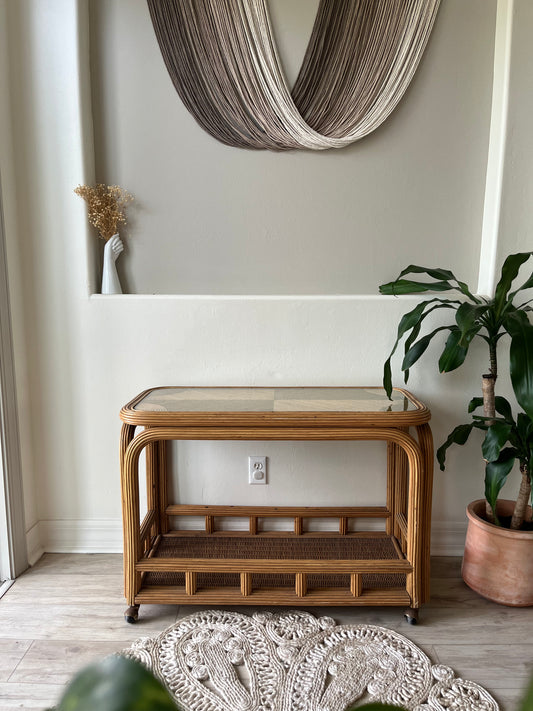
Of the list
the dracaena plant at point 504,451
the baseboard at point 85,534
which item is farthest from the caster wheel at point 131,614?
the dracaena plant at point 504,451

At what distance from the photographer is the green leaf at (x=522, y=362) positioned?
5.34 ft

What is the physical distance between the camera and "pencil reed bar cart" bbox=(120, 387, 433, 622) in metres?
1.71

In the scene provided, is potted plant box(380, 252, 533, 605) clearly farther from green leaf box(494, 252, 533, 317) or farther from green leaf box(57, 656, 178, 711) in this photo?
green leaf box(57, 656, 178, 711)

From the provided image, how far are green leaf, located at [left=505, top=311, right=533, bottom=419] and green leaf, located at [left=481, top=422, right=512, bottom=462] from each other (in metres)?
0.14

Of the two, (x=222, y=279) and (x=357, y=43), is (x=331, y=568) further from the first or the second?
(x=357, y=43)

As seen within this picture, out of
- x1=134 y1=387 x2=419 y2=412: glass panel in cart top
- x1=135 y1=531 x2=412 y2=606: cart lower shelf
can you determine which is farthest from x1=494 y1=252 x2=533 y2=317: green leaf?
x1=135 y1=531 x2=412 y2=606: cart lower shelf

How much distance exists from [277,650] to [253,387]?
920 millimetres

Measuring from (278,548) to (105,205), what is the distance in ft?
4.92

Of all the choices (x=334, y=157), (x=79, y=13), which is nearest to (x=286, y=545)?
(x=334, y=157)

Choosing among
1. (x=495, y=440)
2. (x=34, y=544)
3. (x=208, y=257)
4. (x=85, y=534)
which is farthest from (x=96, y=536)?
(x=495, y=440)

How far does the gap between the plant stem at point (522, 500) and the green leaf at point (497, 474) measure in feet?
0.29

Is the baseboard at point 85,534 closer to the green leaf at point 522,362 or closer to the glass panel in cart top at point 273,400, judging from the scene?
the glass panel in cart top at point 273,400

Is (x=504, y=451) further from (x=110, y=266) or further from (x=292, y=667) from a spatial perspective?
(x=110, y=266)

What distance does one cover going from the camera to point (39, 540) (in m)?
2.19
